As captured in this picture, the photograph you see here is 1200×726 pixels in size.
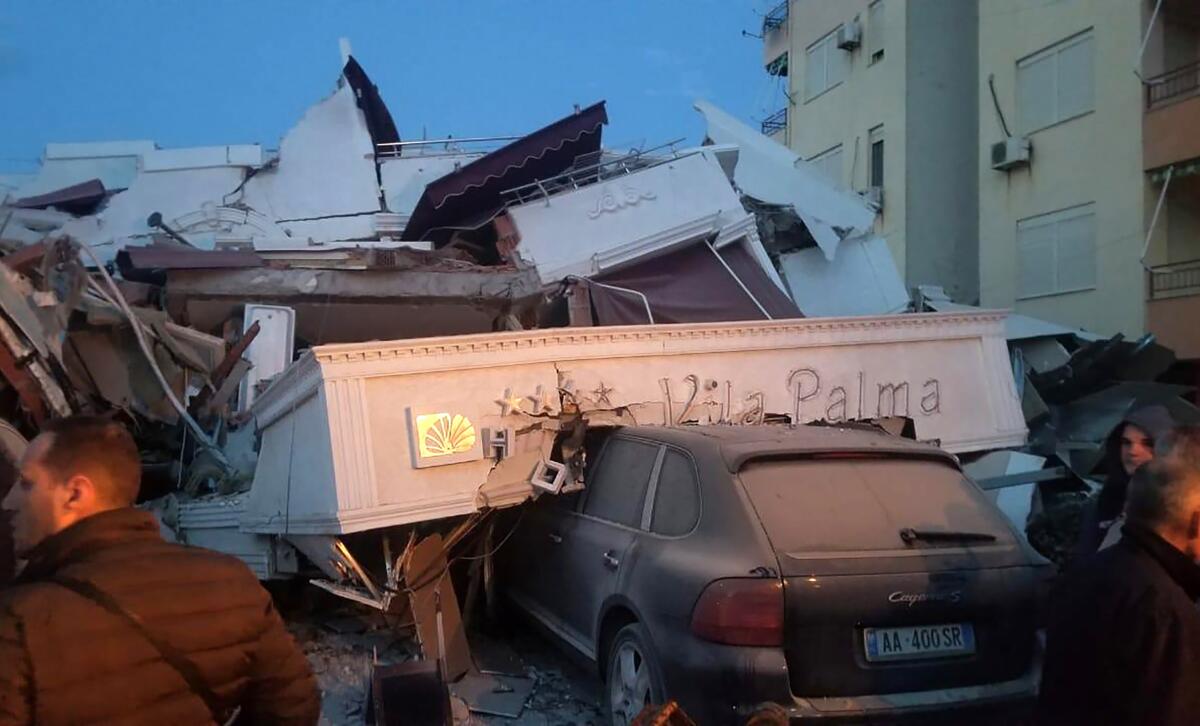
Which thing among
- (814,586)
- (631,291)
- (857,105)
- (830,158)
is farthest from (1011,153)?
(814,586)

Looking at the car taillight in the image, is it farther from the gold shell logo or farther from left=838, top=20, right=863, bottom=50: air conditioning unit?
left=838, top=20, right=863, bottom=50: air conditioning unit

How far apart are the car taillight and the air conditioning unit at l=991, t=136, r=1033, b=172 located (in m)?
15.6

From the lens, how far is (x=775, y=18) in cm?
2823

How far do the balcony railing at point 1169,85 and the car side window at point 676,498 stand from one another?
13.0m

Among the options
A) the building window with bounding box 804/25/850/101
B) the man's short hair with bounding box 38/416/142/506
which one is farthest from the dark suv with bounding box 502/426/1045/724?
the building window with bounding box 804/25/850/101

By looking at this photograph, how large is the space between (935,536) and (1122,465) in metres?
0.83

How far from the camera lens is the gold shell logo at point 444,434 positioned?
19.1 ft

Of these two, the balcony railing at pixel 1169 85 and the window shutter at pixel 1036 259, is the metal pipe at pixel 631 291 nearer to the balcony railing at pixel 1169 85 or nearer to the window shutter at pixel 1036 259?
the balcony railing at pixel 1169 85

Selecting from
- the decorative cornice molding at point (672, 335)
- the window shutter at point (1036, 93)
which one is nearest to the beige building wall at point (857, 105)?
the window shutter at point (1036, 93)

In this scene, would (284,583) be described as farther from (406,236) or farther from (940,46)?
(940,46)

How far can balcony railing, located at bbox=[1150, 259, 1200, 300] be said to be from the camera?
47.5 feet

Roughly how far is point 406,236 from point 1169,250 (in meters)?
11.1

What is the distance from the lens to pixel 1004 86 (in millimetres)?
18156

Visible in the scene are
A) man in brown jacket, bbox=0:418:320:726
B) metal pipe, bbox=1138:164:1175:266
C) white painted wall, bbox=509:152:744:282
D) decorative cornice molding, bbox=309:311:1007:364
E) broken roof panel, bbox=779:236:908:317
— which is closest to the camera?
man in brown jacket, bbox=0:418:320:726
